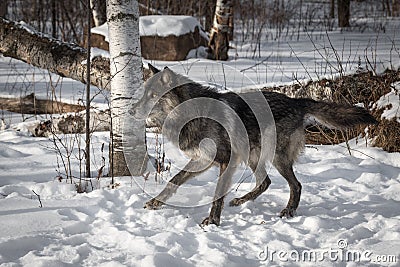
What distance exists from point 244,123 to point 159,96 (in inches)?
30.4

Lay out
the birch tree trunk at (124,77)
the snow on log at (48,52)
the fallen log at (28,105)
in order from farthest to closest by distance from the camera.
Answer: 1. the fallen log at (28,105)
2. the snow on log at (48,52)
3. the birch tree trunk at (124,77)

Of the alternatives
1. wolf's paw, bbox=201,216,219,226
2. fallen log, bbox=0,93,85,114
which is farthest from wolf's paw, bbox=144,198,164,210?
fallen log, bbox=0,93,85,114

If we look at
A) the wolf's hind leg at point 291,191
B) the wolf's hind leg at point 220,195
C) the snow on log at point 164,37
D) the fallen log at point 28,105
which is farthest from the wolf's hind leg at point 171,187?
the snow on log at point 164,37

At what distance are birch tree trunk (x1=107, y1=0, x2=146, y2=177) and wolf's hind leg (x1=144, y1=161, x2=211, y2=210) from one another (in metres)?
0.53

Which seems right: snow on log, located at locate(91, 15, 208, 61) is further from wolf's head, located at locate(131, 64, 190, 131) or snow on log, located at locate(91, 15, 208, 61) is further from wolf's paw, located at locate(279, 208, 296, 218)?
wolf's paw, located at locate(279, 208, 296, 218)

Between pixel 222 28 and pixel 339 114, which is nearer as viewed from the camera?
pixel 339 114

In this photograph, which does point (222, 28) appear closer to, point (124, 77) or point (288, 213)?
point (124, 77)

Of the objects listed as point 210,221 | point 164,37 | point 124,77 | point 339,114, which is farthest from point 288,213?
point 164,37

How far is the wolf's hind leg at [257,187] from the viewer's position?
13.0ft

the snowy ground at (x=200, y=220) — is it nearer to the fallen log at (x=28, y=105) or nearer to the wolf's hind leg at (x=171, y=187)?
the wolf's hind leg at (x=171, y=187)

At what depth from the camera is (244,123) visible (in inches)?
151

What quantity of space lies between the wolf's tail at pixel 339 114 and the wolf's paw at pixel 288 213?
862 millimetres

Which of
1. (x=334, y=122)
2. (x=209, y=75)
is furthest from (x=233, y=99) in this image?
(x=209, y=75)

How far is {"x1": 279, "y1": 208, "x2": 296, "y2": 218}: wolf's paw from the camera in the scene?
3.57m
